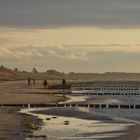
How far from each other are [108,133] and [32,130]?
4553mm

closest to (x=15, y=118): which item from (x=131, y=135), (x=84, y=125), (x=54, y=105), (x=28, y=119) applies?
(x=28, y=119)

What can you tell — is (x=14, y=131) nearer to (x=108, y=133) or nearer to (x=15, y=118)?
(x=108, y=133)

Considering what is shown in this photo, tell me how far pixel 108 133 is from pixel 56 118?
36.2 ft

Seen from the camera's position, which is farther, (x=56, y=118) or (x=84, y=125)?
(x=56, y=118)

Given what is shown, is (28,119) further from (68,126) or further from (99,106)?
(99,106)

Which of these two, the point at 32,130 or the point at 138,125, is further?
the point at 138,125

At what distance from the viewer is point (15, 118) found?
4247cm

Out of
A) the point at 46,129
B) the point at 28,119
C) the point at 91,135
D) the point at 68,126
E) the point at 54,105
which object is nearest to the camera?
the point at 91,135

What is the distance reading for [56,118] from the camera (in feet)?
144

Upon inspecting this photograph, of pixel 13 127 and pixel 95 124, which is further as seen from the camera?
pixel 95 124

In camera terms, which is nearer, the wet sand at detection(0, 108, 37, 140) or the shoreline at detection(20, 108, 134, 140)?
the wet sand at detection(0, 108, 37, 140)

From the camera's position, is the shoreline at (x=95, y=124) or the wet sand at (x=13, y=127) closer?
the wet sand at (x=13, y=127)

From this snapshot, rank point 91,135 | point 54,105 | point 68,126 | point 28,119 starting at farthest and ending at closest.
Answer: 1. point 54,105
2. point 28,119
3. point 68,126
4. point 91,135

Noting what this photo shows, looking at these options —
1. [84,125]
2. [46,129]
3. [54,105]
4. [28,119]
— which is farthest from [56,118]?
[54,105]
